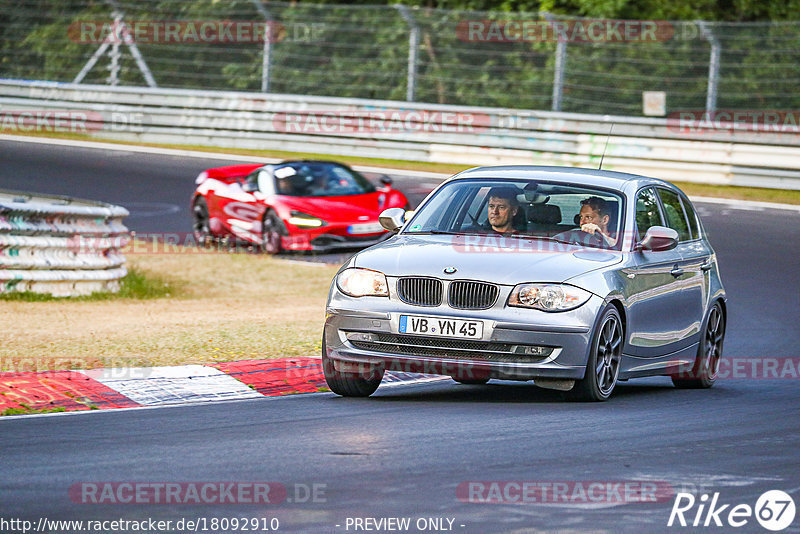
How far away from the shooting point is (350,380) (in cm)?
925

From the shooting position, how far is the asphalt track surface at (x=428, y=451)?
5879mm

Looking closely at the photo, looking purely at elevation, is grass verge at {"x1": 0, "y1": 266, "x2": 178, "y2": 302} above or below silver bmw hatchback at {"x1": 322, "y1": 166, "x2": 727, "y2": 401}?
below

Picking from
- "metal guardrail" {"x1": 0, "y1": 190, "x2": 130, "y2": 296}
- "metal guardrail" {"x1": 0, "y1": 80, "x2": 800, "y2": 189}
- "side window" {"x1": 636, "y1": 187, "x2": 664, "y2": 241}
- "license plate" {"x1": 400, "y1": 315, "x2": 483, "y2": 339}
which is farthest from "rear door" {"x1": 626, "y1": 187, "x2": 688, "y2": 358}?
"metal guardrail" {"x1": 0, "y1": 80, "x2": 800, "y2": 189}

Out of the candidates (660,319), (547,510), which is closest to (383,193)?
(660,319)

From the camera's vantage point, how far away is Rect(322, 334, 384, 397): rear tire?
30.1ft

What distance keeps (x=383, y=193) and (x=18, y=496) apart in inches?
578

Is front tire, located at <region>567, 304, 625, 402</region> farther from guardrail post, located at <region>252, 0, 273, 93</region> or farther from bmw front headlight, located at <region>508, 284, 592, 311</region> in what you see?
guardrail post, located at <region>252, 0, 273, 93</region>

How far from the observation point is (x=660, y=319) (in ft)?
32.6

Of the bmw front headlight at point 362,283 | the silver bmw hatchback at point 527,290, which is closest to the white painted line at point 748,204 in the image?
the silver bmw hatchback at point 527,290

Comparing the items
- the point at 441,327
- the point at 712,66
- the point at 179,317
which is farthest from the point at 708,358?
the point at 712,66

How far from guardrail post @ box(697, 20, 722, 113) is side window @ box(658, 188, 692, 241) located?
49.1ft

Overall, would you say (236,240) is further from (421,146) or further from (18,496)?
(18,496)

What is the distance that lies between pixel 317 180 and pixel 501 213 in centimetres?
1119

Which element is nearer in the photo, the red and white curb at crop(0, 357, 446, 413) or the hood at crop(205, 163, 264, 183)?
the red and white curb at crop(0, 357, 446, 413)
